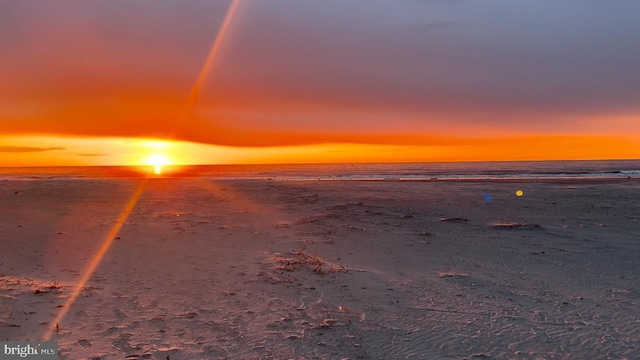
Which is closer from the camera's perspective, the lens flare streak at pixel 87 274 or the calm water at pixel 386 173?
the lens flare streak at pixel 87 274

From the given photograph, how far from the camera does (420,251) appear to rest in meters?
11.5

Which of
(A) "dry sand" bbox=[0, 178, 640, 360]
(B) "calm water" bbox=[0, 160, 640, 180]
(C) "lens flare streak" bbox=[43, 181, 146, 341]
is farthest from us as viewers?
(B) "calm water" bbox=[0, 160, 640, 180]

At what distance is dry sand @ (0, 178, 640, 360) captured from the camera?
5.88 metres

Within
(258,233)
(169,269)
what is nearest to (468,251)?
(258,233)

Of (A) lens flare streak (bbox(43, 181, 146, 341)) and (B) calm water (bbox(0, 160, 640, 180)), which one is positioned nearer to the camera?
(A) lens flare streak (bbox(43, 181, 146, 341))

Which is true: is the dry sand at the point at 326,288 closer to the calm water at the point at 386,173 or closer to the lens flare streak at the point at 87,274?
the lens flare streak at the point at 87,274

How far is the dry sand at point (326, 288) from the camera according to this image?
5.88 metres

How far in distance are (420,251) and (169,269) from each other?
5.98 m

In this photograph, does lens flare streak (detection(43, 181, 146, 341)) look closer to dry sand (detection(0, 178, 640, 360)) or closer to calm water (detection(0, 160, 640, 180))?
dry sand (detection(0, 178, 640, 360))

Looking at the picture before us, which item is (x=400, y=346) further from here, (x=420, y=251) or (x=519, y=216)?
(x=519, y=216)

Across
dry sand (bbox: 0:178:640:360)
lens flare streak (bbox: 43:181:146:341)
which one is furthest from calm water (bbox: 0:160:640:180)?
lens flare streak (bbox: 43:181:146:341)

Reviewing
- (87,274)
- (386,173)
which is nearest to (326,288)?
(87,274)

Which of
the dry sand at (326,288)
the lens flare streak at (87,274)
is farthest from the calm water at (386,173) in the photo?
the lens flare streak at (87,274)

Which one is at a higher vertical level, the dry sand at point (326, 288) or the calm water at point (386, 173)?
the calm water at point (386, 173)
